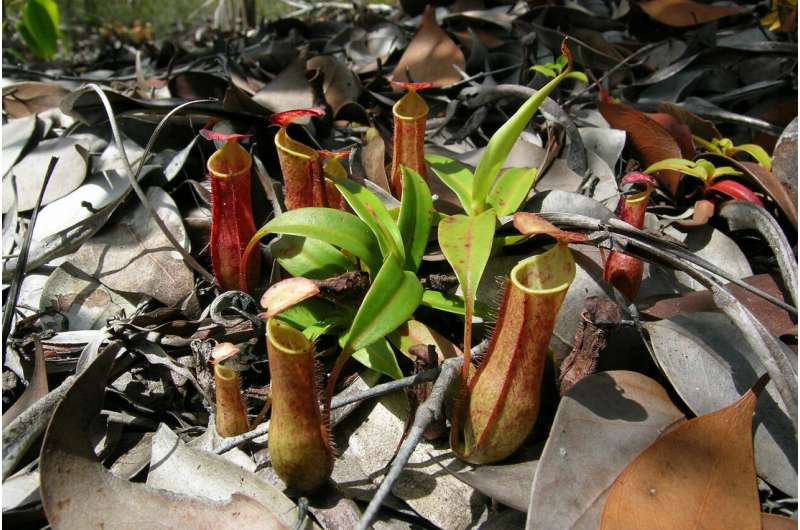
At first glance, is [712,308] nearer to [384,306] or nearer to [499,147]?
[499,147]

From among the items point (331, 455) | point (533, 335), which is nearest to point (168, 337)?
point (331, 455)

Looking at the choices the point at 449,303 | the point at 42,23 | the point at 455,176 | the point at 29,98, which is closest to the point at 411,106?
the point at 455,176

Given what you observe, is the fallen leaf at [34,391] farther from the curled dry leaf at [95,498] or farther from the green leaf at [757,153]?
the green leaf at [757,153]

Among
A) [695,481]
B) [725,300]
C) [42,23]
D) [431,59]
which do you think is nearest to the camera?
[695,481]

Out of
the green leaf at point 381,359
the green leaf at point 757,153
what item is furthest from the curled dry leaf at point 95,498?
the green leaf at point 757,153

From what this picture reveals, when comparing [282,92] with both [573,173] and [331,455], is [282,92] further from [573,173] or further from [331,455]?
[331,455]

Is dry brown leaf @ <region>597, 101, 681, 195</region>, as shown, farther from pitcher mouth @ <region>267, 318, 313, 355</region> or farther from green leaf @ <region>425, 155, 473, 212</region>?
pitcher mouth @ <region>267, 318, 313, 355</region>
